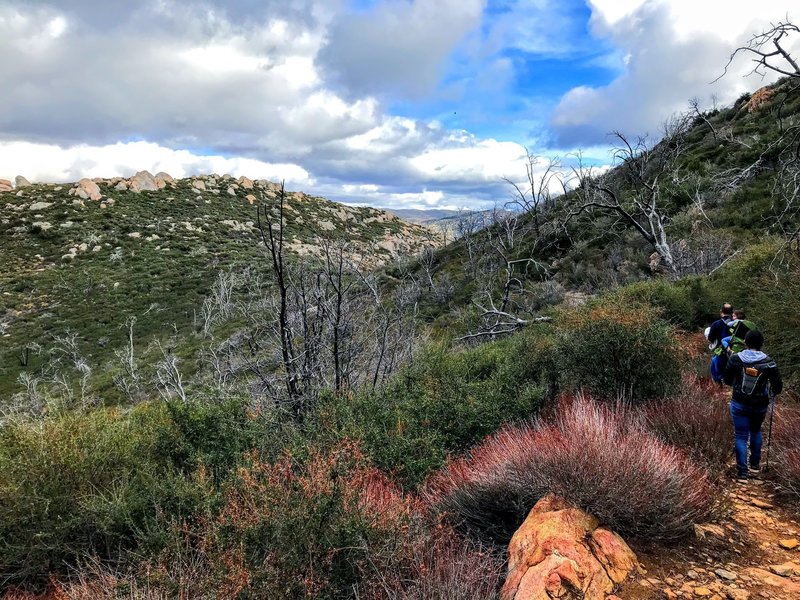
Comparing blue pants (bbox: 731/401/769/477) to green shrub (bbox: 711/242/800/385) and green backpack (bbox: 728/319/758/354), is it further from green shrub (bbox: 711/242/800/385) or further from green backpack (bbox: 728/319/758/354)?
green shrub (bbox: 711/242/800/385)

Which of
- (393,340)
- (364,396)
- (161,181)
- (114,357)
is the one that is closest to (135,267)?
(114,357)

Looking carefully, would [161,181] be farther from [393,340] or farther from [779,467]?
[779,467]

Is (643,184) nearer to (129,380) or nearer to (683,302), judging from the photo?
(683,302)

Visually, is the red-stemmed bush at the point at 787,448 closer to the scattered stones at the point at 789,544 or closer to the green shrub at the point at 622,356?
the scattered stones at the point at 789,544

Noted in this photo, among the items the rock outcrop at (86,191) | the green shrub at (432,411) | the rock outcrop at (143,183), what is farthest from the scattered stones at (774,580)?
the rock outcrop at (143,183)

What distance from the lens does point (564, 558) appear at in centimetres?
313

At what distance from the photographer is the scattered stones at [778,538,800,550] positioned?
3584 millimetres

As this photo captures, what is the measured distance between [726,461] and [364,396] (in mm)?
4759

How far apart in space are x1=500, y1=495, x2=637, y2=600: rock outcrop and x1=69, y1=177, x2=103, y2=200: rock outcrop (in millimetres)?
64018

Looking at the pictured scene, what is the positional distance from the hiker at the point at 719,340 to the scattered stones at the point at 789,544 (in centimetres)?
302

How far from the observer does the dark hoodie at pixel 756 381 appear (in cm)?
487

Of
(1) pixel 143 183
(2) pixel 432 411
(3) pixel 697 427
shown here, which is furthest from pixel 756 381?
(1) pixel 143 183

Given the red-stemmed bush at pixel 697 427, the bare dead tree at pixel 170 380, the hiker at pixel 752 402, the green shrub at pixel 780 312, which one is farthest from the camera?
the bare dead tree at pixel 170 380

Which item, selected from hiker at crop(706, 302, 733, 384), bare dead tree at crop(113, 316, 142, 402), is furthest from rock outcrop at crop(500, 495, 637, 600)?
bare dead tree at crop(113, 316, 142, 402)
